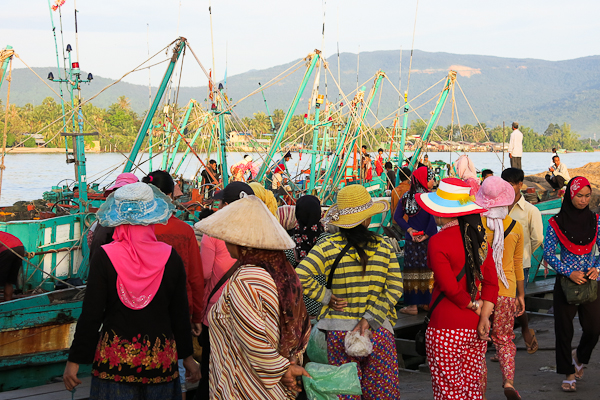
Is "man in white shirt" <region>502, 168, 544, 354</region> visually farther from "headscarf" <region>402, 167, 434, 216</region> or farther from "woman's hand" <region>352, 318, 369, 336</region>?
"woman's hand" <region>352, 318, 369, 336</region>

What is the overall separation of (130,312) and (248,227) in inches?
24.7

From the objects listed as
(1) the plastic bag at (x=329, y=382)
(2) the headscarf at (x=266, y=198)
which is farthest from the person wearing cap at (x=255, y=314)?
(2) the headscarf at (x=266, y=198)

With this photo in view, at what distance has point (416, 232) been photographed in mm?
5324

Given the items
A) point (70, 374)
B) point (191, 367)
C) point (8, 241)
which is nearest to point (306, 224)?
point (191, 367)

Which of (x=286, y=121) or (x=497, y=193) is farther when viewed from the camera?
(x=286, y=121)

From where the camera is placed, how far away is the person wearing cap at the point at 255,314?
211cm

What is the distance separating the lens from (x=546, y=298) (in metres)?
7.46

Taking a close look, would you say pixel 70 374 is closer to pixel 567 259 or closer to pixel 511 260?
pixel 511 260

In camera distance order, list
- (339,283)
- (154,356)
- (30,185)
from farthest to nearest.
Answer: (30,185) → (339,283) → (154,356)

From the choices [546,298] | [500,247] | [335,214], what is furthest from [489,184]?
[546,298]

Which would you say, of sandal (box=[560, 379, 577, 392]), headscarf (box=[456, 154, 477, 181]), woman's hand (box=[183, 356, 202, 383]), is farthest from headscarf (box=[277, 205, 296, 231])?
headscarf (box=[456, 154, 477, 181])

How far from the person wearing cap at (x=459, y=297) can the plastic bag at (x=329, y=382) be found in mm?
711

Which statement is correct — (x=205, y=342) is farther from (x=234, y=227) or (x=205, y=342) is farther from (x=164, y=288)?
(x=234, y=227)

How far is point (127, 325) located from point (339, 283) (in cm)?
102
